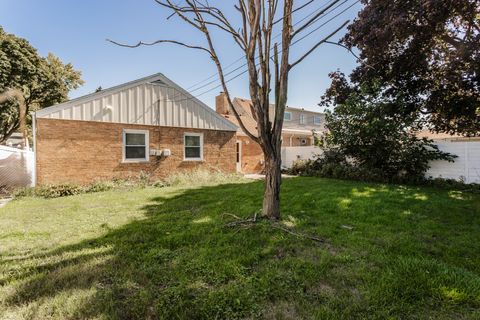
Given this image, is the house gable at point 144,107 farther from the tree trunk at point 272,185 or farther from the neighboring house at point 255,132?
the tree trunk at point 272,185

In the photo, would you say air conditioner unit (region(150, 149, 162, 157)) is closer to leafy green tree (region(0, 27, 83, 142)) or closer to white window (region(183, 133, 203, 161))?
white window (region(183, 133, 203, 161))

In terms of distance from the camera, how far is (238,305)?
2076 mm

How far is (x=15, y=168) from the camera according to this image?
916cm

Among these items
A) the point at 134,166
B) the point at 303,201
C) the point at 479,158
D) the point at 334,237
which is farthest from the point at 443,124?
the point at 134,166

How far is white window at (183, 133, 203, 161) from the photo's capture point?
11770mm

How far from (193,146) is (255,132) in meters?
6.94

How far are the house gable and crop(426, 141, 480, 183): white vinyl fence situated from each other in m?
9.00

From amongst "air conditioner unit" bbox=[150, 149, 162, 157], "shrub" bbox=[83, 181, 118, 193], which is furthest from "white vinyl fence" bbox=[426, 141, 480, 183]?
"shrub" bbox=[83, 181, 118, 193]

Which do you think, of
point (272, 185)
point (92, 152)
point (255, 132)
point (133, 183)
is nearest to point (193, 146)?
point (133, 183)

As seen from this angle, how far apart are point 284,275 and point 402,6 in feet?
28.6

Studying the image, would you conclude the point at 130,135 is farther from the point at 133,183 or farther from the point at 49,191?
the point at 49,191

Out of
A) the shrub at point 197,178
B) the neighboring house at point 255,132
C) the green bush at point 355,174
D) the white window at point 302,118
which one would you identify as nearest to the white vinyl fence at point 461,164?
the green bush at point 355,174

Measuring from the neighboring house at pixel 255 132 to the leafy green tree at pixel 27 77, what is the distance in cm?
1126

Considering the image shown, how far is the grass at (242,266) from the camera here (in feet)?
6.72
